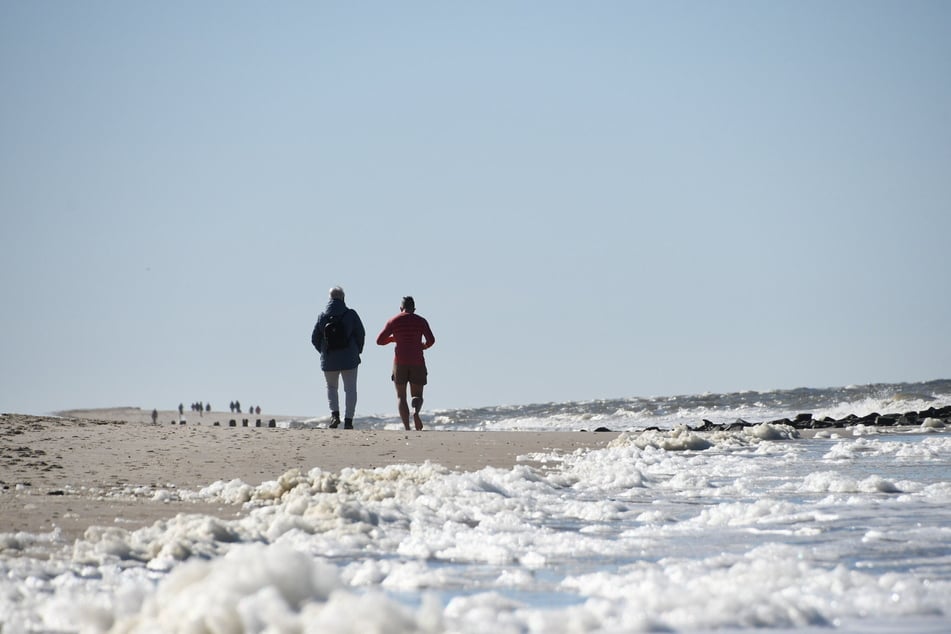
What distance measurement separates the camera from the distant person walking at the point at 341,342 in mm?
13969

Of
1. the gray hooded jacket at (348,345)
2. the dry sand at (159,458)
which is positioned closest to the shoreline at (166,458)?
the dry sand at (159,458)

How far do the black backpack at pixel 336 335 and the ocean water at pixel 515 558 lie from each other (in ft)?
20.4

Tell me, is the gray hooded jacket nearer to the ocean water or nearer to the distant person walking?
the distant person walking

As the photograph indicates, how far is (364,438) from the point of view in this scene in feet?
36.5

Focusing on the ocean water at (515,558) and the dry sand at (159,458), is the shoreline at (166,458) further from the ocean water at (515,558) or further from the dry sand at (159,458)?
the ocean water at (515,558)

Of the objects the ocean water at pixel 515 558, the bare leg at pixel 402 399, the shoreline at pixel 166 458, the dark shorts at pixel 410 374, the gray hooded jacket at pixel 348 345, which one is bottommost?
the ocean water at pixel 515 558

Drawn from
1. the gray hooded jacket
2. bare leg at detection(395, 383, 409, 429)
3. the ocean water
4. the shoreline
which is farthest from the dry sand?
bare leg at detection(395, 383, 409, 429)

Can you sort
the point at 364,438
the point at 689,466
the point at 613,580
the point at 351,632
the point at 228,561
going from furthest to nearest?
the point at 364,438, the point at 689,466, the point at 613,580, the point at 228,561, the point at 351,632

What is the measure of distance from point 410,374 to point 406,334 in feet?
1.75

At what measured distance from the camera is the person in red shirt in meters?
14.1

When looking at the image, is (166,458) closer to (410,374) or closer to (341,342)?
(341,342)

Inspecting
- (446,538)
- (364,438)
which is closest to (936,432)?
(364,438)

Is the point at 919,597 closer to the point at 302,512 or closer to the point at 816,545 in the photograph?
the point at 816,545

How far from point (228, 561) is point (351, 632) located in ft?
1.82
